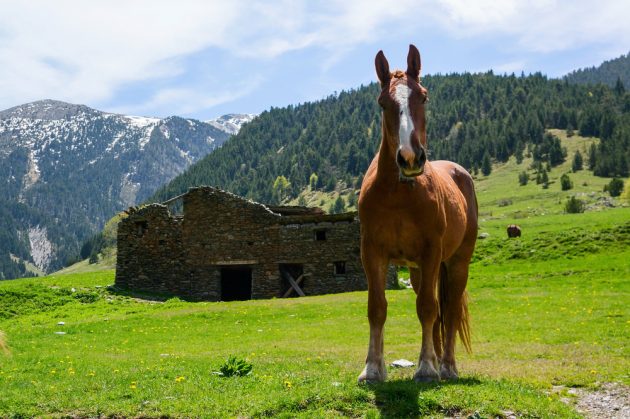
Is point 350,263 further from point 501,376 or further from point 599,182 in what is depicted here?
point 599,182

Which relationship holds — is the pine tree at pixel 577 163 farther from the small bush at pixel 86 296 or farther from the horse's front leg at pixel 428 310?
the horse's front leg at pixel 428 310

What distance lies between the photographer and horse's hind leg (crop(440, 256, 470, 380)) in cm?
841

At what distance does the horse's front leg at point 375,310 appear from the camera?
23.4 feet

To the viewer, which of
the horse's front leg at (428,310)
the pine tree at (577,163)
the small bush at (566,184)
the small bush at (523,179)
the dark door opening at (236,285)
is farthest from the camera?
the pine tree at (577,163)

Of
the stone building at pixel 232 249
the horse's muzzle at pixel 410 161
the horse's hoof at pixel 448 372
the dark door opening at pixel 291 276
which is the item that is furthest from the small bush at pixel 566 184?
the horse's muzzle at pixel 410 161

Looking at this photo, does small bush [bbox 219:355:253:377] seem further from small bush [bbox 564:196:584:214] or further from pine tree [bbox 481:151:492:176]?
pine tree [bbox 481:151:492:176]

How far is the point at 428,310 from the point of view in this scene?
289 inches

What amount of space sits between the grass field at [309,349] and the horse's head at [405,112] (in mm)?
2770

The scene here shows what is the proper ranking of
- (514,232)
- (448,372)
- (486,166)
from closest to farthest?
(448,372) → (514,232) → (486,166)

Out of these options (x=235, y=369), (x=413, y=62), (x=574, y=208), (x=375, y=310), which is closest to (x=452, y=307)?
(x=375, y=310)

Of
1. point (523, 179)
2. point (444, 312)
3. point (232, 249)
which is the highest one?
point (523, 179)

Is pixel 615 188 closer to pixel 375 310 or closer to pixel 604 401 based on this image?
pixel 604 401

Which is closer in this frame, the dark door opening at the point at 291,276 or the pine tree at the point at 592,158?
the dark door opening at the point at 291,276

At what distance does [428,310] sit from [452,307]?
1408 mm
